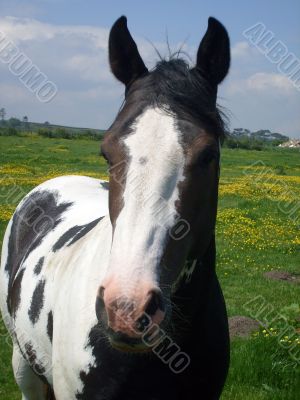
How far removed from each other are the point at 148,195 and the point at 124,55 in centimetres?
105

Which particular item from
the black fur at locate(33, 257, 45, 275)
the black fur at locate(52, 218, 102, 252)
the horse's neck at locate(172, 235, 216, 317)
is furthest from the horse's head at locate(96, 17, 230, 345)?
the black fur at locate(33, 257, 45, 275)

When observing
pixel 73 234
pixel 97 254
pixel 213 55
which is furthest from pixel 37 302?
pixel 213 55

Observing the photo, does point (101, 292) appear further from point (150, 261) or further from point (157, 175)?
point (157, 175)

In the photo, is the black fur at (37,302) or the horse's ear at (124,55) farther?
the black fur at (37,302)

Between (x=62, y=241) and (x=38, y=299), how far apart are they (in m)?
0.50

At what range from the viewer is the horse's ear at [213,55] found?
280 cm

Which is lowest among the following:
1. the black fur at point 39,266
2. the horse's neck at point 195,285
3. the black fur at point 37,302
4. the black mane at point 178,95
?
the black fur at point 37,302

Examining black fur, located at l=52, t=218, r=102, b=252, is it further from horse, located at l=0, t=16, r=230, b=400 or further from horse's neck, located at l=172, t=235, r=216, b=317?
horse's neck, located at l=172, t=235, r=216, b=317

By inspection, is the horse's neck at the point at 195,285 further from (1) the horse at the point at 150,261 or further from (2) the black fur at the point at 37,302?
(2) the black fur at the point at 37,302

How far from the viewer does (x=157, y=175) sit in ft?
7.36

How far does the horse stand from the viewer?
2070 mm

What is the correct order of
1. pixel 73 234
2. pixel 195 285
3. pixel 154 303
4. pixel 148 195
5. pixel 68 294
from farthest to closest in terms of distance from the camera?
pixel 73 234 → pixel 68 294 → pixel 195 285 → pixel 148 195 → pixel 154 303

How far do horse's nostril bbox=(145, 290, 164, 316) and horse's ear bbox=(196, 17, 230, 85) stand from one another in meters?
1.38

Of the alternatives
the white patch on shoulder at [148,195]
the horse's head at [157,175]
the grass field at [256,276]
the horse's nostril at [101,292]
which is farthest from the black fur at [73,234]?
the grass field at [256,276]
